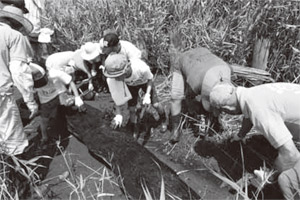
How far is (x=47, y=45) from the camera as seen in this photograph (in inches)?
249

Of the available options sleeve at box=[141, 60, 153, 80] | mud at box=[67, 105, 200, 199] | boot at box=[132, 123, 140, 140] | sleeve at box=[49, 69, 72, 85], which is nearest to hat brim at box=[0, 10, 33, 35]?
sleeve at box=[49, 69, 72, 85]

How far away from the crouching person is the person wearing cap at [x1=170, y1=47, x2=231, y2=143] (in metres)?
1.31

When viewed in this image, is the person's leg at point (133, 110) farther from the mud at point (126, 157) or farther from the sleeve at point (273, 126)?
the sleeve at point (273, 126)

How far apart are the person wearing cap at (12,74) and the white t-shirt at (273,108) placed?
2065mm

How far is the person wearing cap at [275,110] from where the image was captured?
284cm

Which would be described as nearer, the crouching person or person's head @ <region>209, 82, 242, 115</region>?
person's head @ <region>209, 82, 242, 115</region>

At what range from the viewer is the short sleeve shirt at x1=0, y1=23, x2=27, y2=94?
11.1 ft

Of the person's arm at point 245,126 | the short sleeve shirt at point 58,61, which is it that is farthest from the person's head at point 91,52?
the person's arm at point 245,126

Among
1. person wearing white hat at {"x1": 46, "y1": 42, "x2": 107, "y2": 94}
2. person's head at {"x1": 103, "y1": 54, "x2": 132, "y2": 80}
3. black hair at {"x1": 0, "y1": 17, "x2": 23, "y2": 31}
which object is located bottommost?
person wearing white hat at {"x1": 46, "y1": 42, "x2": 107, "y2": 94}

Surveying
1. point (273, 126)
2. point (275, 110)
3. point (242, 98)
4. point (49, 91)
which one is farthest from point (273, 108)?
point (49, 91)

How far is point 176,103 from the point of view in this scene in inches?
170

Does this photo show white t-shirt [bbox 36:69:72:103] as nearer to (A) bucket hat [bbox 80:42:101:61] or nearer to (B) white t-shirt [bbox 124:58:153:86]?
(A) bucket hat [bbox 80:42:101:61]

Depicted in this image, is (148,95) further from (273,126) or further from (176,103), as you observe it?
(273,126)

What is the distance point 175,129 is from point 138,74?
0.85m
